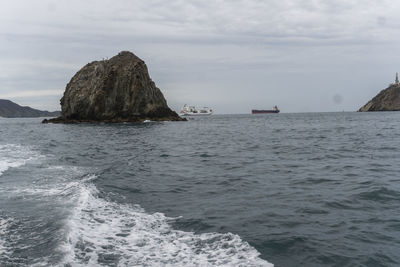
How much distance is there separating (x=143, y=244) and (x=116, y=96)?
86226mm

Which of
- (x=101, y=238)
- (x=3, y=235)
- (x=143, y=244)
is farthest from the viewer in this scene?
(x=101, y=238)

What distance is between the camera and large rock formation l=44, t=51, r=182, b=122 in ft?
295

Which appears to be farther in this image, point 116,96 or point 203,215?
point 116,96

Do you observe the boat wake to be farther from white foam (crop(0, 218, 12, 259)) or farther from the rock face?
the rock face

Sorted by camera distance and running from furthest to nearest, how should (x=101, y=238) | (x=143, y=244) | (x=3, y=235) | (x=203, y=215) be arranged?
(x=203, y=215), (x=101, y=238), (x=3, y=235), (x=143, y=244)

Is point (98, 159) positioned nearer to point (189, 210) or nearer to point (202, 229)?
point (189, 210)

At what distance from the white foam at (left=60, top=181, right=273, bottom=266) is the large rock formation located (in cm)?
8259

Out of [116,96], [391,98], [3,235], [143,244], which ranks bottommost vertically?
[143,244]

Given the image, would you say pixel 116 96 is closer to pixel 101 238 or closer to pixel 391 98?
pixel 101 238

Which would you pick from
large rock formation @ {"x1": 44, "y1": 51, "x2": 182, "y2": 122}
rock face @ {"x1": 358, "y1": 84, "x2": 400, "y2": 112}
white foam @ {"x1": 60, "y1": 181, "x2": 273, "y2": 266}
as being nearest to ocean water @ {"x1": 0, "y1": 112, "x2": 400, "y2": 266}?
white foam @ {"x1": 60, "y1": 181, "x2": 273, "y2": 266}

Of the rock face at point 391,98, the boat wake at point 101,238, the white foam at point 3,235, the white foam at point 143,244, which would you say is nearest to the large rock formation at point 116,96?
the boat wake at point 101,238

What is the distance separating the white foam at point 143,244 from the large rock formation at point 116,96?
8259 cm

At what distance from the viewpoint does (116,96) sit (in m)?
89.9

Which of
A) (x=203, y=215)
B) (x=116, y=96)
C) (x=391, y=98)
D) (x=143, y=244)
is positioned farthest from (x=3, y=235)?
(x=391, y=98)
